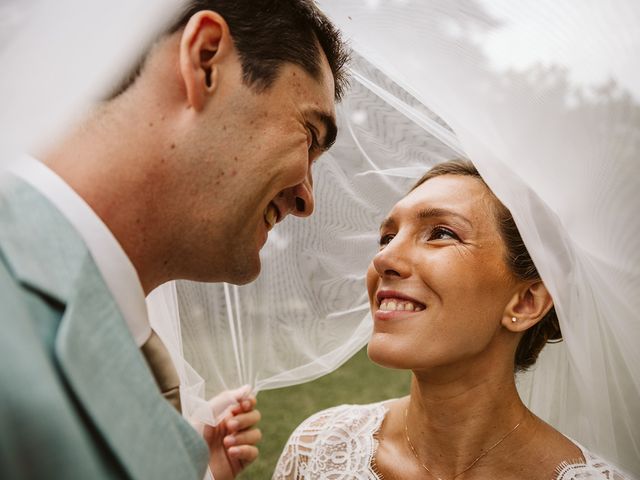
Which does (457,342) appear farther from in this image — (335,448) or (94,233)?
(94,233)

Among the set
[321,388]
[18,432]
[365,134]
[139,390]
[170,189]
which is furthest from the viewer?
[321,388]

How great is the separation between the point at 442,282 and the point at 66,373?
1.45 m

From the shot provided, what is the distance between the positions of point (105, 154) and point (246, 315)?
142cm

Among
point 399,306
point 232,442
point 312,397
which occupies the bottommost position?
point 312,397

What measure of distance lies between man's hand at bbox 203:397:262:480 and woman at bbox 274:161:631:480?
335 mm

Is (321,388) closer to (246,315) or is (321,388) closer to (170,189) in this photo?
(246,315)

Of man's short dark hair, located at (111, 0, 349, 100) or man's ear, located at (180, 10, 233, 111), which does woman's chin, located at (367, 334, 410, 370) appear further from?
man's ear, located at (180, 10, 233, 111)

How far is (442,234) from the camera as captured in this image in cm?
224

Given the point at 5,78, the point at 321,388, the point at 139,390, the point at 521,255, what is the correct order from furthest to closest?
the point at 321,388 < the point at 521,255 < the point at 5,78 < the point at 139,390

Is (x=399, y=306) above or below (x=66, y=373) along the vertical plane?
below

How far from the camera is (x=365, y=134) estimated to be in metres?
2.38

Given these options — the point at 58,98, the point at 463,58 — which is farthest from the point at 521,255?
the point at 58,98

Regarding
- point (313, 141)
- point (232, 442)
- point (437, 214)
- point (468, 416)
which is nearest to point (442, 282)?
point (437, 214)

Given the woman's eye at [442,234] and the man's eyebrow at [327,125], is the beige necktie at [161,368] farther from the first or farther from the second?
the woman's eye at [442,234]
